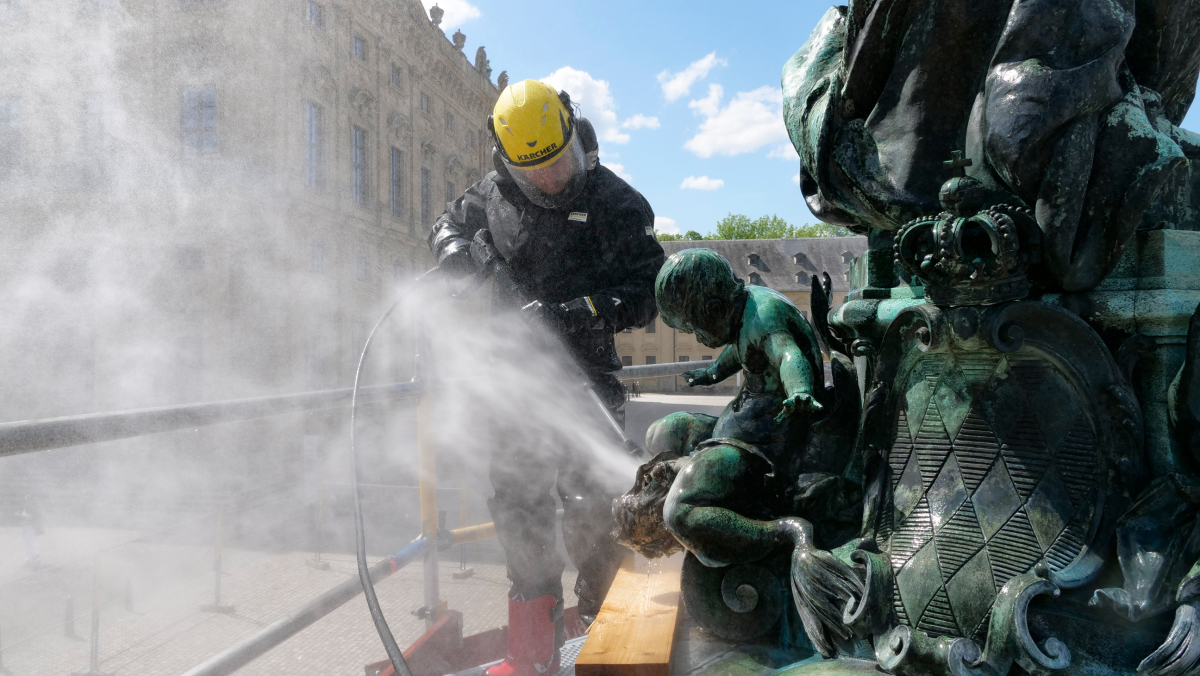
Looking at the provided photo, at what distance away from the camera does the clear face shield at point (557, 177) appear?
2.92 meters

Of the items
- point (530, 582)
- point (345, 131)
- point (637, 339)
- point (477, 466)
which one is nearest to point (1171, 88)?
point (530, 582)

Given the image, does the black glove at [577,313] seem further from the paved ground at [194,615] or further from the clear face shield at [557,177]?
the paved ground at [194,615]

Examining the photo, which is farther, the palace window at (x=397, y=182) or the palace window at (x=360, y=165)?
the palace window at (x=397, y=182)

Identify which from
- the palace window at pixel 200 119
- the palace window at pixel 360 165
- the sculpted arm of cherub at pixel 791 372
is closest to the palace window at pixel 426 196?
the palace window at pixel 360 165

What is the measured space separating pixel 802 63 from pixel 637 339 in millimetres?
32477

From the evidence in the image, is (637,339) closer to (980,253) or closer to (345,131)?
(345,131)

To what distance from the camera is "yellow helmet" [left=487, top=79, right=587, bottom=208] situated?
282 centimetres

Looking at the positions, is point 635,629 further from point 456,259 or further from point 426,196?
point 426,196

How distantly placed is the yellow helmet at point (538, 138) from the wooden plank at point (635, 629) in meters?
1.51

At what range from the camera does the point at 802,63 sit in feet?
6.23

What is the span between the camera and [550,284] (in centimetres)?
316

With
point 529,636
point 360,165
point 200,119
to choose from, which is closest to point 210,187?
point 200,119

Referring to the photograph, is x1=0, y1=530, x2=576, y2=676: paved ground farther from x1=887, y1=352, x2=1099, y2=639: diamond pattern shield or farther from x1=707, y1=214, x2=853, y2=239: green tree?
x1=707, y1=214, x2=853, y2=239: green tree

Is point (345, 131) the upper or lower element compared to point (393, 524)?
upper
